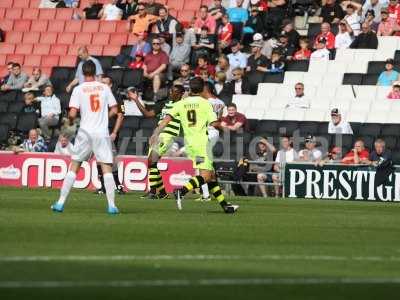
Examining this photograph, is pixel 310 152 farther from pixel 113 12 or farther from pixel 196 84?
pixel 113 12

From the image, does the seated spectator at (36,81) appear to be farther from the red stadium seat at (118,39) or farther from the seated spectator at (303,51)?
the seated spectator at (303,51)

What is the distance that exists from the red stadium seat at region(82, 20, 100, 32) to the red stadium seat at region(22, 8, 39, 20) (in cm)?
175

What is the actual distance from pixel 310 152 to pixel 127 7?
909 cm

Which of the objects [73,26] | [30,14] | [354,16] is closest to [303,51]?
[354,16]

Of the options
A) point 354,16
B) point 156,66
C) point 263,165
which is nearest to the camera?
point 263,165

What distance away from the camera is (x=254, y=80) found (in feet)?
103

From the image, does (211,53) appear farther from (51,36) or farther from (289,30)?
(51,36)

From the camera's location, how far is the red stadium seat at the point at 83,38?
35375mm

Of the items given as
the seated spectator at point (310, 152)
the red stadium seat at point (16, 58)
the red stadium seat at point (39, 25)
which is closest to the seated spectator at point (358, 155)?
the seated spectator at point (310, 152)

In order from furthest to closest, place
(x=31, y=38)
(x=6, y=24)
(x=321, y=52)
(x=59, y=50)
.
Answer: (x=6, y=24) < (x=31, y=38) < (x=59, y=50) < (x=321, y=52)

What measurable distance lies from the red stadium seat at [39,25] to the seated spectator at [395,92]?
35.5 ft

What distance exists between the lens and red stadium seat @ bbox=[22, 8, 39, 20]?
36.9m

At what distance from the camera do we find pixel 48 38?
1420 inches

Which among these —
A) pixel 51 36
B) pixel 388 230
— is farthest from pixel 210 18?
pixel 388 230
